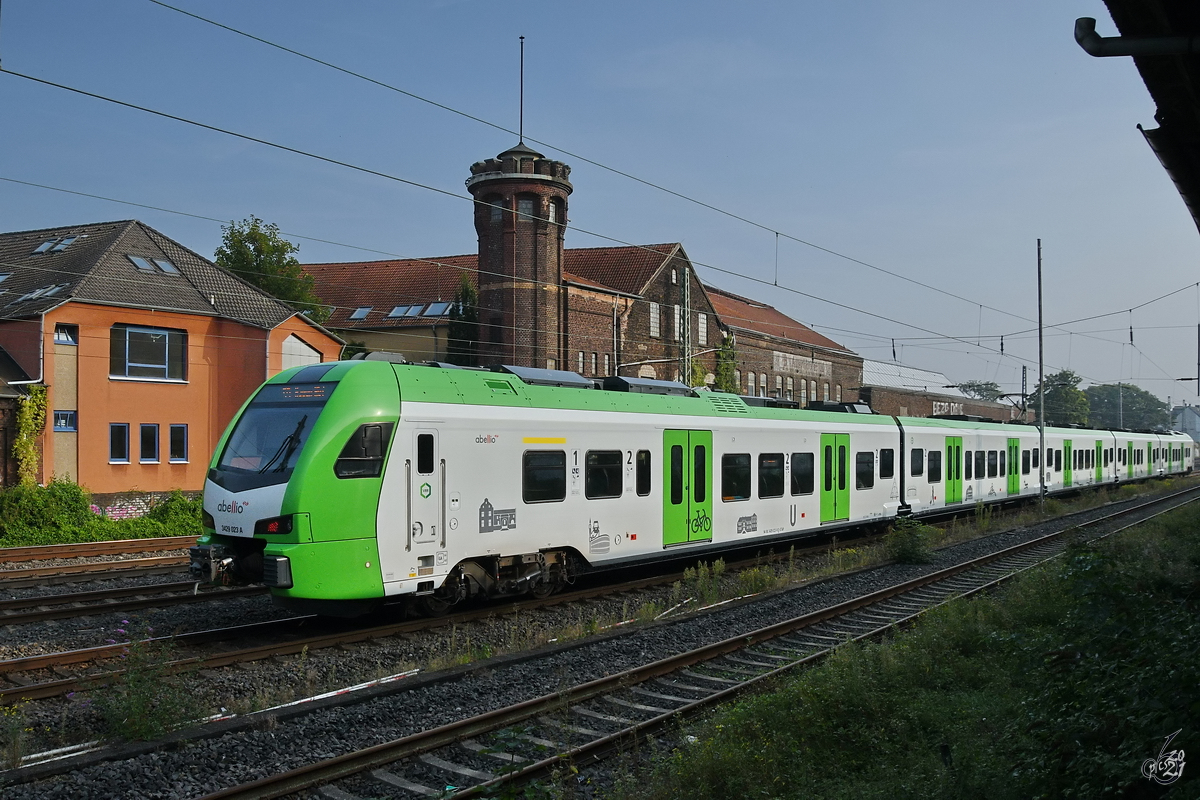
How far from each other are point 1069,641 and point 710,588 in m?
6.51

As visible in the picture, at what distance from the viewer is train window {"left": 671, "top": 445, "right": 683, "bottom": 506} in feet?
49.8

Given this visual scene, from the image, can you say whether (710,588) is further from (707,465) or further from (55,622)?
(55,622)

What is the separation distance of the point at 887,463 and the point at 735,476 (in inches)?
268

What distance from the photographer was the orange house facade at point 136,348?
2527 cm

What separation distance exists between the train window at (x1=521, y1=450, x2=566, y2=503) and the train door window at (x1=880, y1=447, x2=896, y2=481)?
11.1m

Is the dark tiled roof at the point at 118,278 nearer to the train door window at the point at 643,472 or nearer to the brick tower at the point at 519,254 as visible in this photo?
the brick tower at the point at 519,254

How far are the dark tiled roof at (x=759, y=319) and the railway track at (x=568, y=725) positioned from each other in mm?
40507

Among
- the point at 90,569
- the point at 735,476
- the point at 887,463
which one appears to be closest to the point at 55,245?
the point at 90,569

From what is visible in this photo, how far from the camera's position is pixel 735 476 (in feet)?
54.5

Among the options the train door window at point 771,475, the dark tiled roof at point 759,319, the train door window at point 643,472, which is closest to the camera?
the train door window at point 643,472

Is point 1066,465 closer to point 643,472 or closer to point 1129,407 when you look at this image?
point 643,472

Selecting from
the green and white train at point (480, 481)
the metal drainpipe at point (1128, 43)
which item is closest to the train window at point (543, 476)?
the green and white train at point (480, 481)

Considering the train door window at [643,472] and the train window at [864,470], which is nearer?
the train door window at [643,472]

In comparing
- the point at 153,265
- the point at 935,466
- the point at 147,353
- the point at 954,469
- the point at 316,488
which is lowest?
the point at 954,469
